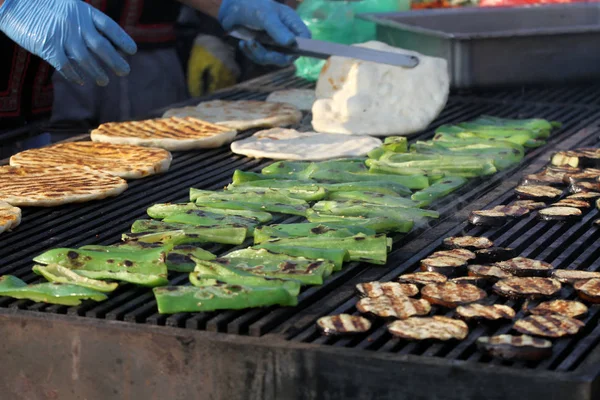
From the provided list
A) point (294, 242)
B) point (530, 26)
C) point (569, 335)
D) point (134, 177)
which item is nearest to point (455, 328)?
point (569, 335)

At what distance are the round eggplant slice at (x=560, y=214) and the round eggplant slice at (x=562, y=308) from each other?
2.91ft

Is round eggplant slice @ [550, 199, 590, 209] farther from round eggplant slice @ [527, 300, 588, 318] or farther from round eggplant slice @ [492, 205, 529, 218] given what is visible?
round eggplant slice @ [527, 300, 588, 318]

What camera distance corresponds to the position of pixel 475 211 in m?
4.00

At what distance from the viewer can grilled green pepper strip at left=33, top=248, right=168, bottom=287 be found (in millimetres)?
3312

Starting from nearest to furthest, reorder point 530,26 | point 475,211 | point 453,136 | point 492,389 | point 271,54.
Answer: point 492,389, point 475,211, point 453,136, point 271,54, point 530,26

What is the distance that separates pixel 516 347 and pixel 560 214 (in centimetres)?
137

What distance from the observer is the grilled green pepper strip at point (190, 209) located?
13.1 ft

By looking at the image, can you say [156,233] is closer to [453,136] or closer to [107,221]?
[107,221]

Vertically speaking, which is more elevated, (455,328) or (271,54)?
(271,54)

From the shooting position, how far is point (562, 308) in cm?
308

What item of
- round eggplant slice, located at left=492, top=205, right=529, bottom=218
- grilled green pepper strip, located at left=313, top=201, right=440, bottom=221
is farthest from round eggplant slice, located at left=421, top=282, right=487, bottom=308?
round eggplant slice, located at left=492, top=205, right=529, bottom=218

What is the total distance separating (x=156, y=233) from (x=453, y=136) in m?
2.11

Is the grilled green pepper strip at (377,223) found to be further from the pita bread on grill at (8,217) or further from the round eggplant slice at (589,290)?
the pita bread on grill at (8,217)

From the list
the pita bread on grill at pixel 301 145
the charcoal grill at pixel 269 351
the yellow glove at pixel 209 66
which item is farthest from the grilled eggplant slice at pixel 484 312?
the yellow glove at pixel 209 66
